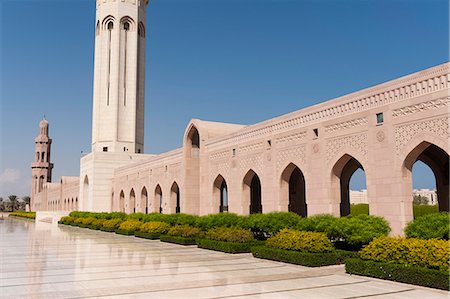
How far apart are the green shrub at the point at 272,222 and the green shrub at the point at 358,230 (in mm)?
1672

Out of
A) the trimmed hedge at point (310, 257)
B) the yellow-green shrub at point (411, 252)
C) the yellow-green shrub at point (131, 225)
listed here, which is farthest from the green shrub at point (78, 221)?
the yellow-green shrub at point (411, 252)

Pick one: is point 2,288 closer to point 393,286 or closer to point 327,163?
point 393,286

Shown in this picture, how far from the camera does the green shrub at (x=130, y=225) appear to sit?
2066cm

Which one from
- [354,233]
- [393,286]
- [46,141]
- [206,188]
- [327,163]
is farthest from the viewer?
[46,141]

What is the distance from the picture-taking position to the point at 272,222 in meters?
13.7

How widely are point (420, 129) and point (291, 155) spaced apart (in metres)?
5.58

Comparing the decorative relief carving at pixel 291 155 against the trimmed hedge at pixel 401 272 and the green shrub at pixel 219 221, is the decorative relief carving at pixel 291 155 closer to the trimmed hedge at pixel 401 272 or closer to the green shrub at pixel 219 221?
the green shrub at pixel 219 221

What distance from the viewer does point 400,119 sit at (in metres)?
12.4

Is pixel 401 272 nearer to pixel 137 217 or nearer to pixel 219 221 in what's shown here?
pixel 219 221

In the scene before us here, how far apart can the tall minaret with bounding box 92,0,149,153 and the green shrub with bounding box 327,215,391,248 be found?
28.3 meters

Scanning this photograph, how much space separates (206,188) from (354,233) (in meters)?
12.0

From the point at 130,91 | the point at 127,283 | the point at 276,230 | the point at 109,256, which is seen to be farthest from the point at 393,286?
the point at 130,91

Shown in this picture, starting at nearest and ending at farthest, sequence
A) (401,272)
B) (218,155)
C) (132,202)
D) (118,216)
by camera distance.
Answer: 1. (401,272)
2. (218,155)
3. (118,216)
4. (132,202)

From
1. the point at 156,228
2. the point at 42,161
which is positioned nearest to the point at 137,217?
the point at 156,228
